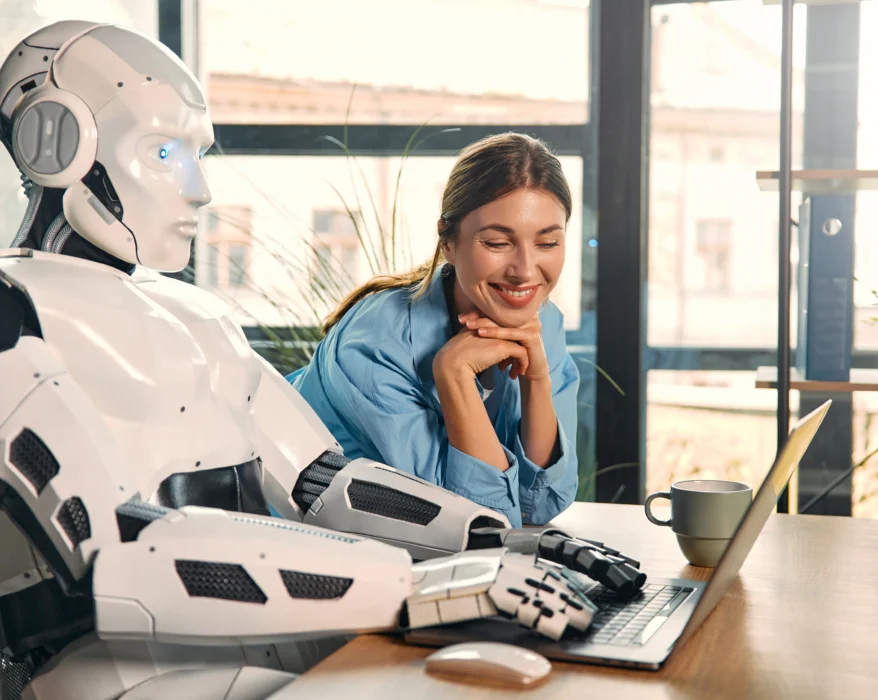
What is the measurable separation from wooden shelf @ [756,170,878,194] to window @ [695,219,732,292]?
477 millimetres

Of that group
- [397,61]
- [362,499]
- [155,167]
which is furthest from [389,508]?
[397,61]

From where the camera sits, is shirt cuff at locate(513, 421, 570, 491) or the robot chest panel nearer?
the robot chest panel

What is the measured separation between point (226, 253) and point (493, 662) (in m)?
2.42

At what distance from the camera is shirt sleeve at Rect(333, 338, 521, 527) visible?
1.46 meters

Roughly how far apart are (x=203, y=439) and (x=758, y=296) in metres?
2.06

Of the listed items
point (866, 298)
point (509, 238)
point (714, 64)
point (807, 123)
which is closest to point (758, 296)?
point (866, 298)

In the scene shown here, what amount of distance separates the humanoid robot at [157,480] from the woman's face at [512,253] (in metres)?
0.41

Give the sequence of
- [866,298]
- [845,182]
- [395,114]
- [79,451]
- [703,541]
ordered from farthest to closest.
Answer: [395,114]
[866,298]
[845,182]
[703,541]
[79,451]

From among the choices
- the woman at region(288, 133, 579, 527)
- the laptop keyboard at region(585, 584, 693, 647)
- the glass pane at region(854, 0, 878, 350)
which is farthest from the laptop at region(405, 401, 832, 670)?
the glass pane at region(854, 0, 878, 350)

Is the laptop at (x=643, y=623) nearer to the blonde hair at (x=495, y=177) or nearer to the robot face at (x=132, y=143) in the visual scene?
the robot face at (x=132, y=143)

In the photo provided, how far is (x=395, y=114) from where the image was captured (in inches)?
115

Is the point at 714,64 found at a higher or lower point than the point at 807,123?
higher

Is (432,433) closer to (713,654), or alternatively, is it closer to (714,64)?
(713,654)

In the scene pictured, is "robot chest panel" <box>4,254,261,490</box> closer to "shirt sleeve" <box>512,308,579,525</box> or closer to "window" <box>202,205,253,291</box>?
"shirt sleeve" <box>512,308,579,525</box>
